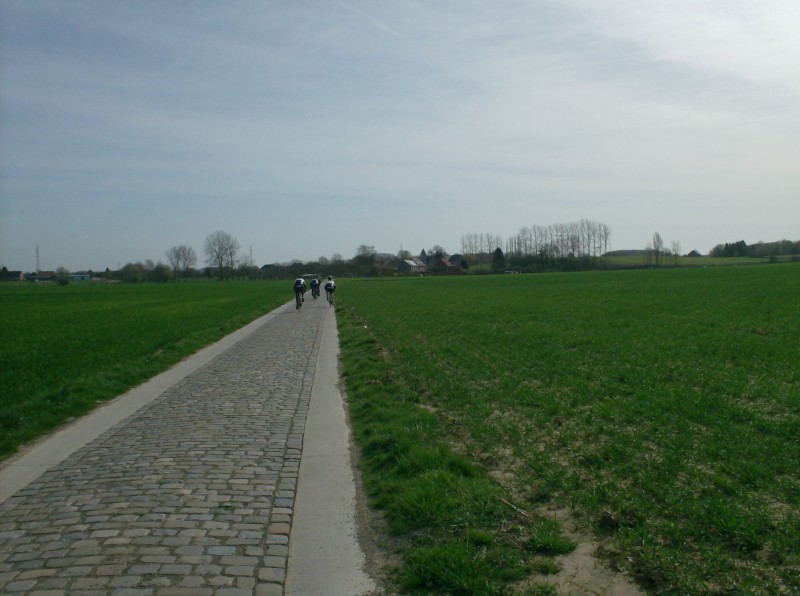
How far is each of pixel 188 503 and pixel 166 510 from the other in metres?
0.21

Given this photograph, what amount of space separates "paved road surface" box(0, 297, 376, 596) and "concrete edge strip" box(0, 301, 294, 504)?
0.03m

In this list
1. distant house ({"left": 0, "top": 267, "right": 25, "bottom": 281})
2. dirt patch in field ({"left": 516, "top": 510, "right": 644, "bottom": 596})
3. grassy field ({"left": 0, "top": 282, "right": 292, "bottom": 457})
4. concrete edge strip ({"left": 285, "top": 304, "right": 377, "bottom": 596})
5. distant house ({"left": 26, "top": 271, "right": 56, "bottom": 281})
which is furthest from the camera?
distant house ({"left": 26, "top": 271, "right": 56, "bottom": 281})

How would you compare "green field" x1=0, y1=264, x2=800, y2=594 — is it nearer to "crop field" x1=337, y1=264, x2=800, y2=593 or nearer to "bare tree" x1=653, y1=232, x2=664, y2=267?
"crop field" x1=337, y1=264, x2=800, y2=593

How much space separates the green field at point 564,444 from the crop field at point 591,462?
2 centimetres

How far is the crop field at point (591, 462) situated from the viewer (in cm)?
412

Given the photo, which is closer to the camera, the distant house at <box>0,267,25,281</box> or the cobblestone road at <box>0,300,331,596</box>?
the cobblestone road at <box>0,300,331,596</box>

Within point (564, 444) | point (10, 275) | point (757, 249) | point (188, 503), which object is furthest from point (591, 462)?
point (10, 275)

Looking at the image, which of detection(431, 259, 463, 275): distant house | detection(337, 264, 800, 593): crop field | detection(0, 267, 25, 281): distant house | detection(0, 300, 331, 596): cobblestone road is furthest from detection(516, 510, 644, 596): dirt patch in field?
detection(0, 267, 25, 281): distant house

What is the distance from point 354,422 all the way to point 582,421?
116 inches

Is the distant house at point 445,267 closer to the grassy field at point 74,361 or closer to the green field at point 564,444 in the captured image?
the grassy field at point 74,361

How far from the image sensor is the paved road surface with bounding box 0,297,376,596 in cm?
425

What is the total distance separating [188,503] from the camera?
18.3ft

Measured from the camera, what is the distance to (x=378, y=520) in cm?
527

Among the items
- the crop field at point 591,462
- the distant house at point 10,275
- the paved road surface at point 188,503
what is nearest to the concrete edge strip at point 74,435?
the paved road surface at point 188,503
